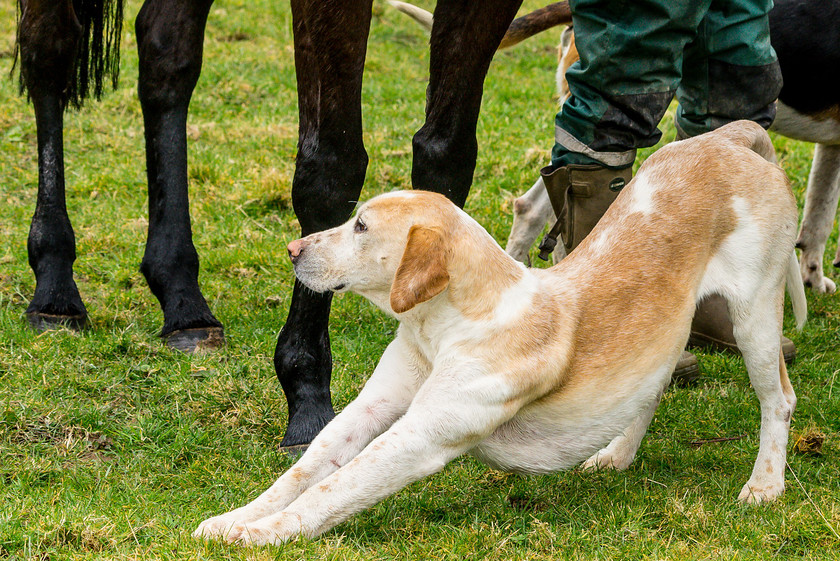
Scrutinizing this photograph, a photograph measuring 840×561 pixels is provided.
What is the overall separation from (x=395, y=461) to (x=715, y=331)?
6.91 feet

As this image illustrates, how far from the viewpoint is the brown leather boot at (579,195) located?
3383 mm

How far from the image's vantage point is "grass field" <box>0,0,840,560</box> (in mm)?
2506

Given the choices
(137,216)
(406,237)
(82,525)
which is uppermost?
(406,237)

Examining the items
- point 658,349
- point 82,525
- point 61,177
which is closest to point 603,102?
A: point 658,349

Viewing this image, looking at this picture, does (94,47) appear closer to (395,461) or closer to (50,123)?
(50,123)

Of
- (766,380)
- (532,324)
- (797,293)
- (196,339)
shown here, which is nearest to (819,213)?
(797,293)

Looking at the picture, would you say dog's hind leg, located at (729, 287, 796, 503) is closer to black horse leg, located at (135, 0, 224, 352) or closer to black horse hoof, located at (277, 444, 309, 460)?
black horse hoof, located at (277, 444, 309, 460)

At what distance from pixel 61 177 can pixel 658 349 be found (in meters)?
2.84

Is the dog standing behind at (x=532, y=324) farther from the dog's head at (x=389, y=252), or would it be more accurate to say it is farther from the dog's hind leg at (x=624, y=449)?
the dog's hind leg at (x=624, y=449)

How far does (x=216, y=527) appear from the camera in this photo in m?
2.45

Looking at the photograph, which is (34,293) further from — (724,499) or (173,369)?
(724,499)

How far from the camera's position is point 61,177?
14.4ft

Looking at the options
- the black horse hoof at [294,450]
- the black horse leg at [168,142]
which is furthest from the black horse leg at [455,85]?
the black horse leg at [168,142]

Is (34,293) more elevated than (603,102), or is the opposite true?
(603,102)
